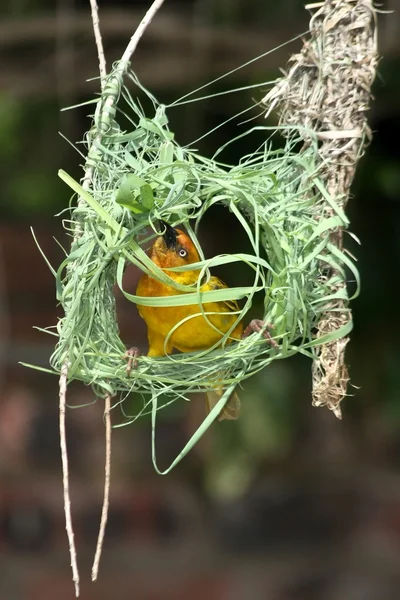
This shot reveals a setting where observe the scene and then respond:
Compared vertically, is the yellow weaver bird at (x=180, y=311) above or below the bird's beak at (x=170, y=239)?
below

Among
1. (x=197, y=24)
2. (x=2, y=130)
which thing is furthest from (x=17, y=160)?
(x=197, y=24)

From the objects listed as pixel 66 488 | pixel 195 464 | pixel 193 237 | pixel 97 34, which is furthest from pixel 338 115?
pixel 195 464

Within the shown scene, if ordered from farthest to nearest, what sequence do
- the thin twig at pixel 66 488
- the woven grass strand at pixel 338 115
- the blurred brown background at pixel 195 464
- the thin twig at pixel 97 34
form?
1. the blurred brown background at pixel 195 464
2. the woven grass strand at pixel 338 115
3. the thin twig at pixel 97 34
4. the thin twig at pixel 66 488

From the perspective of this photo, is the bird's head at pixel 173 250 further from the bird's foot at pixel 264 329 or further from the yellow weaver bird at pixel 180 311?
the bird's foot at pixel 264 329

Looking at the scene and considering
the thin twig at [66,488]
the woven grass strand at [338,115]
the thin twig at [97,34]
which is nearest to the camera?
the thin twig at [66,488]

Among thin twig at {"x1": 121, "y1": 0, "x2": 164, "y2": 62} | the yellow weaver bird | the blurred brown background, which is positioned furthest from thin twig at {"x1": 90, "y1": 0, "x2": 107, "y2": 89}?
the blurred brown background

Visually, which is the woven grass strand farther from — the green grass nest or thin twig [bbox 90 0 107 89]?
thin twig [bbox 90 0 107 89]

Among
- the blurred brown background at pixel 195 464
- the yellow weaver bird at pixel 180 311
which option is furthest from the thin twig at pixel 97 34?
the blurred brown background at pixel 195 464
